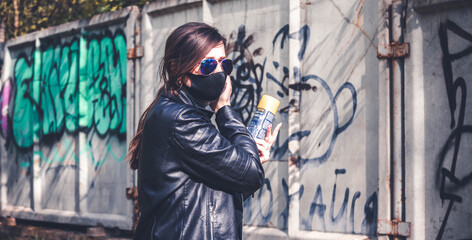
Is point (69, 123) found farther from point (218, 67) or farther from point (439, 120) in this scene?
point (218, 67)

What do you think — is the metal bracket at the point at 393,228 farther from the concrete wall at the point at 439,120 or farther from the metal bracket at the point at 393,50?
the metal bracket at the point at 393,50

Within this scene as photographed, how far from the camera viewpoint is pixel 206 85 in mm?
2588

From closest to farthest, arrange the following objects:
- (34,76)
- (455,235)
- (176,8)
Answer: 1. (455,235)
2. (176,8)
3. (34,76)

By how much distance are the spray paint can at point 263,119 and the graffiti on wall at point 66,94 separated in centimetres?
399

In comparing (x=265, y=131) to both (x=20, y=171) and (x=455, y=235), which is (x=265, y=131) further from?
(x=20, y=171)

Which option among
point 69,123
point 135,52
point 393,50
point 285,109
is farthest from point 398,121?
point 69,123

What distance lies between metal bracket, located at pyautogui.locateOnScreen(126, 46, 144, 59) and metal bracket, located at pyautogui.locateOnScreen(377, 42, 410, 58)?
2.73 m

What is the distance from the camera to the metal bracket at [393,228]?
4.35m

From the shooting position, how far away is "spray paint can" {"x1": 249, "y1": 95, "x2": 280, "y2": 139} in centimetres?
286

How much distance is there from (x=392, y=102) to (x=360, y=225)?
91 cm

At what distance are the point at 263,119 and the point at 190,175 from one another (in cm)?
59

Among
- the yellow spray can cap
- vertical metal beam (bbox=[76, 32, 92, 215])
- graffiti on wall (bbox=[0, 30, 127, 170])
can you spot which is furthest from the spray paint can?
vertical metal beam (bbox=[76, 32, 92, 215])

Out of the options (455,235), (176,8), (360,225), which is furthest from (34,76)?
(455,235)

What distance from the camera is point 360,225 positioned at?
15.3ft
